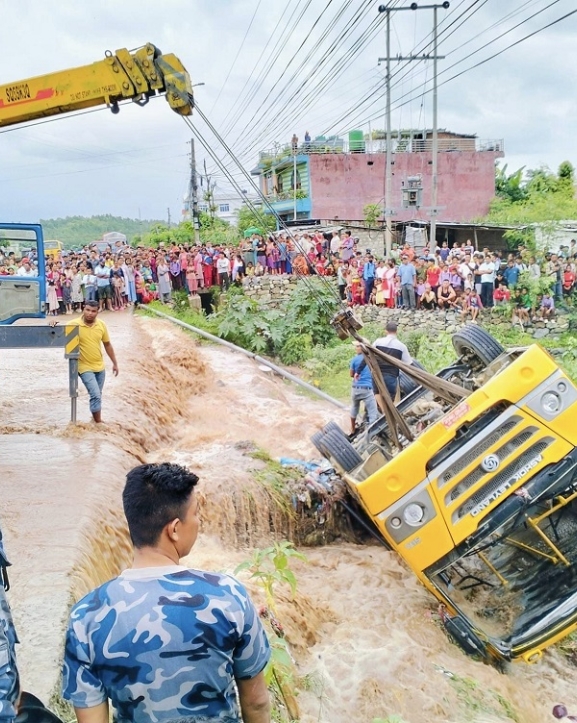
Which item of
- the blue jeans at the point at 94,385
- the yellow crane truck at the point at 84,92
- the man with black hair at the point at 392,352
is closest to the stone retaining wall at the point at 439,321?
the man with black hair at the point at 392,352

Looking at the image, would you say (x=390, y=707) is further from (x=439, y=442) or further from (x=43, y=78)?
(x=43, y=78)

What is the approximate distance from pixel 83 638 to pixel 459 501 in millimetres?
4196

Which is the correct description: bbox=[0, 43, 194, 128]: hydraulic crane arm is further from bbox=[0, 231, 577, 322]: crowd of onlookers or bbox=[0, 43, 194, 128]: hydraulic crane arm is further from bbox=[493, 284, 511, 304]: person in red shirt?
bbox=[493, 284, 511, 304]: person in red shirt

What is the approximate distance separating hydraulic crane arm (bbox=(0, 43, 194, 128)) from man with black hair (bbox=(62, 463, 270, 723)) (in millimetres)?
6910

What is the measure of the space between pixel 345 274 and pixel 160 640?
688 inches

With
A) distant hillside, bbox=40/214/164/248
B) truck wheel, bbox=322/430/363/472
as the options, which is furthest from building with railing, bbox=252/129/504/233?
distant hillside, bbox=40/214/164/248

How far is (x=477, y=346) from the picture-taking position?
705cm

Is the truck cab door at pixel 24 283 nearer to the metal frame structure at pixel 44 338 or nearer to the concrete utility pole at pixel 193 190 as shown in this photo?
the metal frame structure at pixel 44 338

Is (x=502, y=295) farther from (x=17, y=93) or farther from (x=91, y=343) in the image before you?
(x=17, y=93)

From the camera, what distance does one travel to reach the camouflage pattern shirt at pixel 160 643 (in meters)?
2.14

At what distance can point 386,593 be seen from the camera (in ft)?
24.4

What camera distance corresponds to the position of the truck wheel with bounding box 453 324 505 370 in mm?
7008

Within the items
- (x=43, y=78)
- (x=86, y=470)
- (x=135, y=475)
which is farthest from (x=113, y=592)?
(x=43, y=78)

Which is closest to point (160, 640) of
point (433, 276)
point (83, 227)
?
point (433, 276)
